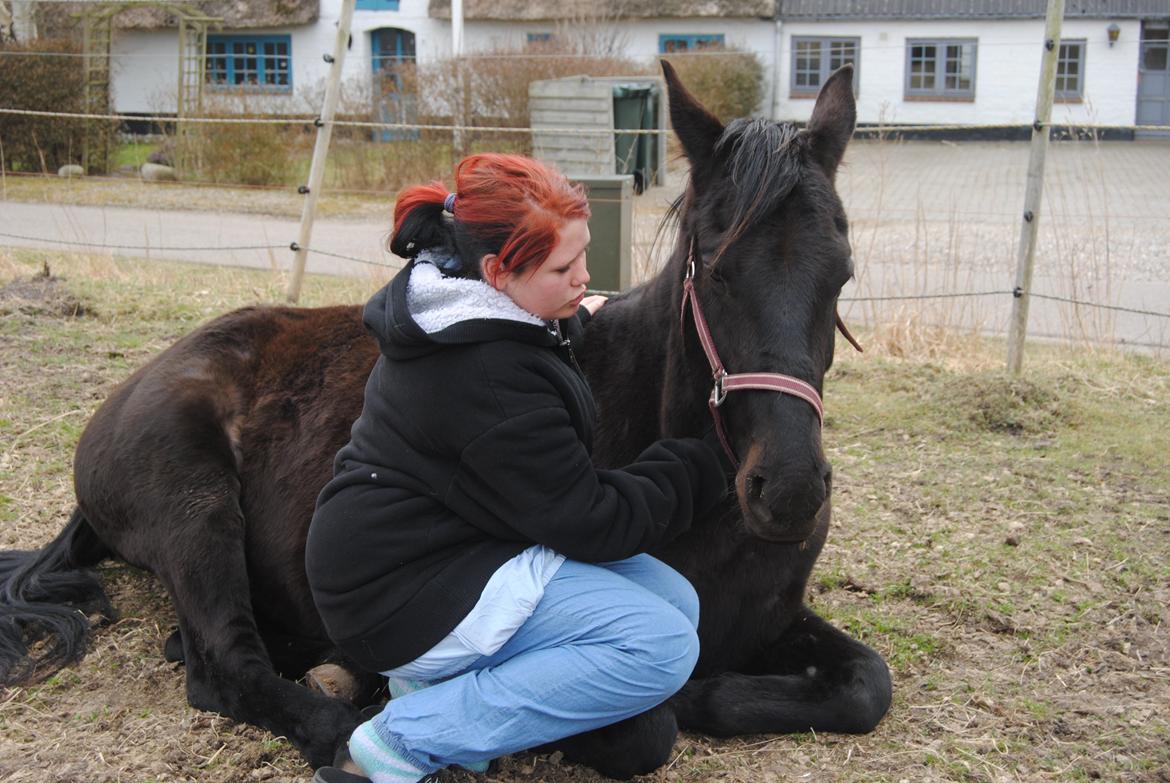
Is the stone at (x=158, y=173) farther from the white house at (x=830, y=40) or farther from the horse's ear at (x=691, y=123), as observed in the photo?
the horse's ear at (x=691, y=123)

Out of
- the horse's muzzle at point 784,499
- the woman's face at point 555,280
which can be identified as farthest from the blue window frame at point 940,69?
the horse's muzzle at point 784,499

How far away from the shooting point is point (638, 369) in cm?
362

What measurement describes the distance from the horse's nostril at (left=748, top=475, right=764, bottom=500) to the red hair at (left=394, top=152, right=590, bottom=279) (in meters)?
0.73

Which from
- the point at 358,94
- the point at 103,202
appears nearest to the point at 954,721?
the point at 103,202

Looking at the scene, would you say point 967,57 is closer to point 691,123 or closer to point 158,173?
point 158,173

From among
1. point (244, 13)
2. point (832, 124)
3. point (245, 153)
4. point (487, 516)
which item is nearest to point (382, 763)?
point (487, 516)

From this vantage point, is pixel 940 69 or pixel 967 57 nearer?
pixel 967 57

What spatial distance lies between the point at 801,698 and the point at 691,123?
1.72 metres

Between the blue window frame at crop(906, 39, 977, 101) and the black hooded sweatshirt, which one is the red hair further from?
the blue window frame at crop(906, 39, 977, 101)

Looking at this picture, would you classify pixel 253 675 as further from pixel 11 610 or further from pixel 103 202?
pixel 103 202

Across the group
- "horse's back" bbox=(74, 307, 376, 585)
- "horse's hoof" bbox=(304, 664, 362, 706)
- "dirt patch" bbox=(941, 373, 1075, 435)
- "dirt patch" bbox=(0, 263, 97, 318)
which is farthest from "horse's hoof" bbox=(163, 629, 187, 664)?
"dirt patch" bbox=(0, 263, 97, 318)

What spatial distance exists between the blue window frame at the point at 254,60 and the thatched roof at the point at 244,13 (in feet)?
3.19

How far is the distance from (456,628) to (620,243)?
572cm

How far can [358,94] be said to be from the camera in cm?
2264
